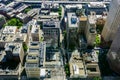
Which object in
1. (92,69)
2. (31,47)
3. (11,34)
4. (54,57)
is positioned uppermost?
(11,34)

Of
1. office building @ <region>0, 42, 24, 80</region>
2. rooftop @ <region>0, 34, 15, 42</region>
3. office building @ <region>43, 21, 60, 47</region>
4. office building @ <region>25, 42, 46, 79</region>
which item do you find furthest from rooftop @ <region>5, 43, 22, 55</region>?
office building @ <region>43, 21, 60, 47</region>

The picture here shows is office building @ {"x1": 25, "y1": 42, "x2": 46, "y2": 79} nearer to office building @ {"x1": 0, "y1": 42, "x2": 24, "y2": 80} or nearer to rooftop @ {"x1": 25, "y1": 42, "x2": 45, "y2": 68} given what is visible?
rooftop @ {"x1": 25, "y1": 42, "x2": 45, "y2": 68}

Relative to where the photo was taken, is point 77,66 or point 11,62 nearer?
point 77,66

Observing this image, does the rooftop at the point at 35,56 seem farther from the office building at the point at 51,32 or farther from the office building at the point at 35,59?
the office building at the point at 51,32

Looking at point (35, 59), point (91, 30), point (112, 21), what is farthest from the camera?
point (91, 30)

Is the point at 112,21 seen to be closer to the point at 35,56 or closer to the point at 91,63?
the point at 91,63

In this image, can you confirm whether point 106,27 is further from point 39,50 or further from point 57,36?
point 39,50

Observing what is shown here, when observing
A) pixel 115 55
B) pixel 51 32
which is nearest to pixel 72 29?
pixel 51 32

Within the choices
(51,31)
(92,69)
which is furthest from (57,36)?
(92,69)
